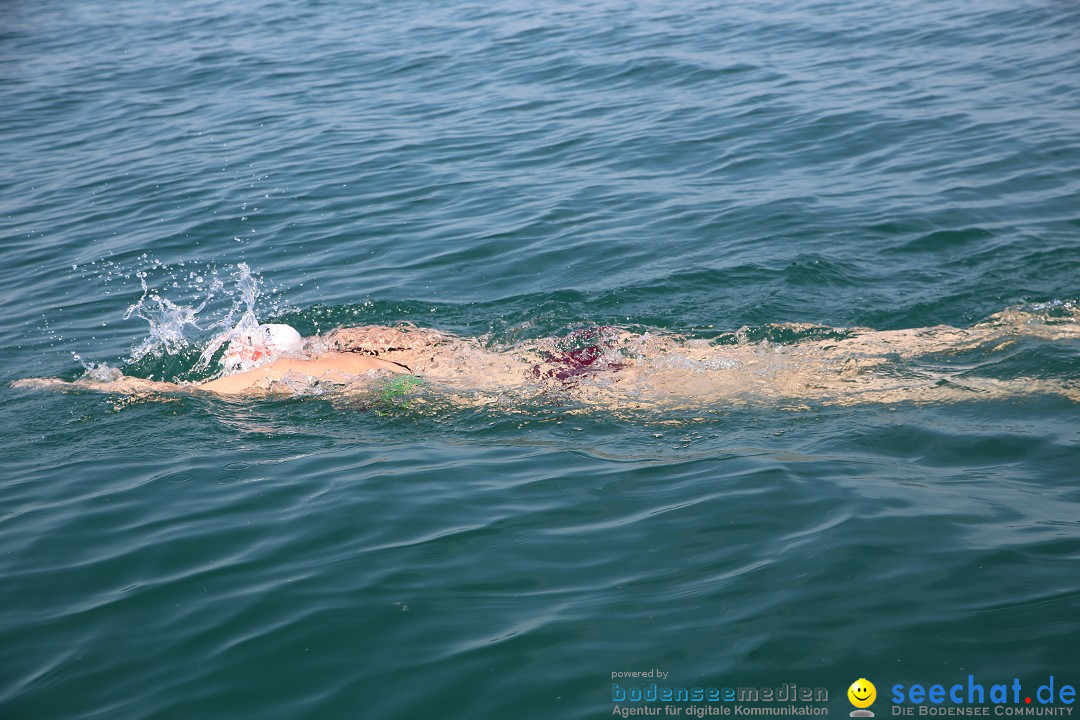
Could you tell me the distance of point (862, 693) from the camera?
3631 mm

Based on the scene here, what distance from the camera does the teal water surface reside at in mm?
4121

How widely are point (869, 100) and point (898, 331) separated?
6883 mm

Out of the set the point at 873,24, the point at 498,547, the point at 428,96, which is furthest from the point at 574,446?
the point at 873,24

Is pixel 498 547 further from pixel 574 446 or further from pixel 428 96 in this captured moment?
pixel 428 96

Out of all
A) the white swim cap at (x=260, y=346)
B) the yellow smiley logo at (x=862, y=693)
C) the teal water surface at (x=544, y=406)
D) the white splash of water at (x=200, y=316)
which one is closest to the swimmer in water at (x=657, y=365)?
the white swim cap at (x=260, y=346)

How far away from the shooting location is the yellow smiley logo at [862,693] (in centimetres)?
359

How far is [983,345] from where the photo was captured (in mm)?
6250

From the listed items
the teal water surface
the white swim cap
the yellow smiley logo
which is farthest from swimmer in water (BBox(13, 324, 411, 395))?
the yellow smiley logo

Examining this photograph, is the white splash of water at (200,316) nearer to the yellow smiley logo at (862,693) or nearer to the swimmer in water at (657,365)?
the swimmer in water at (657,365)

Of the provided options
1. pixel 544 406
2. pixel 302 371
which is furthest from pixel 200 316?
pixel 544 406

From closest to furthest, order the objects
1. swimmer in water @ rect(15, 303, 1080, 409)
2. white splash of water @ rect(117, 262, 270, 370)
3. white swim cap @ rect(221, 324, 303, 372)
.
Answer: swimmer in water @ rect(15, 303, 1080, 409) < white swim cap @ rect(221, 324, 303, 372) < white splash of water @ rect(117, 262, 270, 370)

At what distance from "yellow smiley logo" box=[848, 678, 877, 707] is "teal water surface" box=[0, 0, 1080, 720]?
1.6 inches

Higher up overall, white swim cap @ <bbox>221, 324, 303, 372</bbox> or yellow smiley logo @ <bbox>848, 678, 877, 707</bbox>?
white swim cap @ <bbox>221, 324, 303, 372</bbox>

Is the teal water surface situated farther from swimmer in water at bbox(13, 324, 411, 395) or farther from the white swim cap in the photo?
the white swim cap
